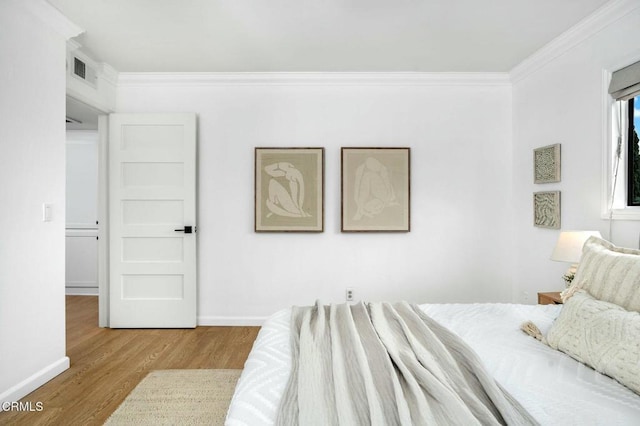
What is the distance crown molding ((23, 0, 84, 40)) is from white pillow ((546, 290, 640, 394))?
354 centimetres

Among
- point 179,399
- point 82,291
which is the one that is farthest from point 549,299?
point 82,291

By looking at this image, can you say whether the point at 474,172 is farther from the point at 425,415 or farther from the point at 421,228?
the point at 425,415

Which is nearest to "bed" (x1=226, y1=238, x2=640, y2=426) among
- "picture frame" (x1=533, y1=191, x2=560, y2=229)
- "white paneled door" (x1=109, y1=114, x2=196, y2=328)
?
"picture frame" (x1=533, y1=191, x2=560, y2=229)

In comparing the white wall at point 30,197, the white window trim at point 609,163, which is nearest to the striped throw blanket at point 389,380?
the white window trim at point 609,163

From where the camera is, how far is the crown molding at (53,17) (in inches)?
96.8

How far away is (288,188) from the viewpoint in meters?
3.81

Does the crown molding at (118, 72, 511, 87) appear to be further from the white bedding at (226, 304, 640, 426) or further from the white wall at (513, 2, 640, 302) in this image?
the white bedding at (226, 304, 640, 426)

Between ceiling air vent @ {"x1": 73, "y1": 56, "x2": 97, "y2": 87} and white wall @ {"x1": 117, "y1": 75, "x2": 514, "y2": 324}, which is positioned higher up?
ceiling air vent @ {"x1": 73, "y1": 56, "x2": 97, "y2": 87}

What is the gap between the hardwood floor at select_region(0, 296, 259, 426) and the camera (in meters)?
2.19

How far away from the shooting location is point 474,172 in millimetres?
Answer: 3883

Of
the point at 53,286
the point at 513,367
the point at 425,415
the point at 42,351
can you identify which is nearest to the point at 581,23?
the point at 513,367

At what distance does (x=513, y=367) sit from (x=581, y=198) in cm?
212

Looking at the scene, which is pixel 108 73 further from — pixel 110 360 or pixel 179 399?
pixel 179 399

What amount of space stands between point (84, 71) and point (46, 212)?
1479mm
